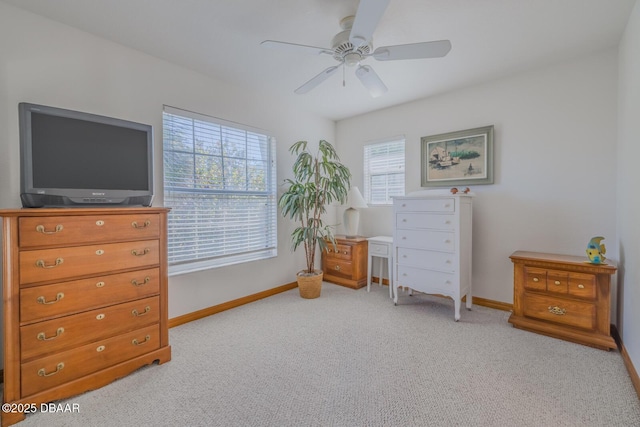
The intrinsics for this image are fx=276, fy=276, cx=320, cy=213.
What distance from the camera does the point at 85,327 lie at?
173cm

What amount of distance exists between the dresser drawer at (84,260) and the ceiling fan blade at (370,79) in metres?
2.02

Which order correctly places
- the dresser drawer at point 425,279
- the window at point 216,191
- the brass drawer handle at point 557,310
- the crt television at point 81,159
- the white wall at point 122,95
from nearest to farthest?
the crt television at point 81,159 → the white wall at point 122,95 → the brass drawer handle at point 557,310 → the window at point 216,191 → the dresser drawer at point 425,279

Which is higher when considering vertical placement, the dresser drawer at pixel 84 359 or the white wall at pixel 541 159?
the white wall at pixel 541 159

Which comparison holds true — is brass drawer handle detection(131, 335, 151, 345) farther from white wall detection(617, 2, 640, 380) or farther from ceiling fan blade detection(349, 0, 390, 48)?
white wall detection(617, 2, 640, 380)

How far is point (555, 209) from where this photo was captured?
274 centimetres

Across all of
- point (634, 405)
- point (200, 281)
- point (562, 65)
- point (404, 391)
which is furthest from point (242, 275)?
point (562, 65)

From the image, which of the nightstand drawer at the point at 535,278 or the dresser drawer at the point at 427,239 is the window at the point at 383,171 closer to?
the dresser drawer at the point at 427,239

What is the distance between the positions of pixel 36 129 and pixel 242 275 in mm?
2178

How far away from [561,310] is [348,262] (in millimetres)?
2277

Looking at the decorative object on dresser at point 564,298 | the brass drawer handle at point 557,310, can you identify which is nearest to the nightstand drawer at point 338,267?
the decorative object on dresser at point 564,298

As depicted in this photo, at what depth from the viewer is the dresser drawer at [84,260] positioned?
1560 mm

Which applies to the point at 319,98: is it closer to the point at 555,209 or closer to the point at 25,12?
the point at 25,12

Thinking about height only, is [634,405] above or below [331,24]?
below

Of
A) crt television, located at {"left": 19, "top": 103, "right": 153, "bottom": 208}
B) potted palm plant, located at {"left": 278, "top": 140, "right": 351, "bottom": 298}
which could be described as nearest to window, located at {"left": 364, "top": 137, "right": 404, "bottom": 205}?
potted palm plant, located at {"left": 278, "top": 140, "right": 351, "bottom": 298}
